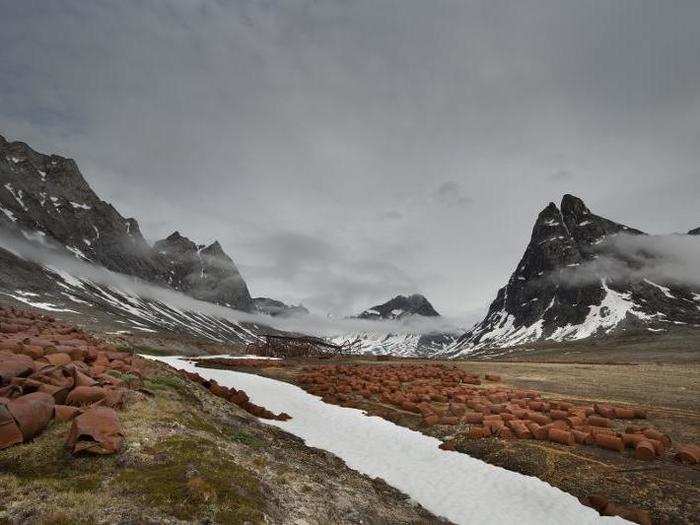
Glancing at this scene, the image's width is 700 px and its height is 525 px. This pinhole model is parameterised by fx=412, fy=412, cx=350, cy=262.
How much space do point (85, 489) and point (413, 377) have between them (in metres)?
24.0

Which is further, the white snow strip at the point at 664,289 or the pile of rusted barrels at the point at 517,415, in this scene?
the white snow strip at the point at 664,289

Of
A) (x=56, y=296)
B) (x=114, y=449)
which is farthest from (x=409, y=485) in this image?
(x=56, y=296)

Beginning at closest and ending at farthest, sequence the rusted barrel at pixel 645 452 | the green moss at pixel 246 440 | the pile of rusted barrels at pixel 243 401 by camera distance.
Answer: the green moss at pixel 246 440
the rusted barrel at pixel 645 452
the pile of rusted barrels at pixel 243 401

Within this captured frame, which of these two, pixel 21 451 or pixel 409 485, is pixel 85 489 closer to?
pixel 21 451

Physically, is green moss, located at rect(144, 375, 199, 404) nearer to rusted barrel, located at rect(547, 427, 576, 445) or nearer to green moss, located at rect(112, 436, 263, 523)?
green moss, located at rect(112, 436, 263, 523)

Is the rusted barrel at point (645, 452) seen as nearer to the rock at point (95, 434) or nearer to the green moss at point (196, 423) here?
the green moss at point (196, 423)

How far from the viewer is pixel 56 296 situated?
121 metres

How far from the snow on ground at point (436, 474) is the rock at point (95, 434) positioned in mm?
6984

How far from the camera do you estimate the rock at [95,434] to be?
6.41 meters

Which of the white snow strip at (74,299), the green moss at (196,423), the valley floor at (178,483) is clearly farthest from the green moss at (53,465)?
the white snow strip at (74,299)

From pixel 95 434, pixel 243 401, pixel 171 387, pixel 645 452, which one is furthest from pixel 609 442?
pixel 171 387

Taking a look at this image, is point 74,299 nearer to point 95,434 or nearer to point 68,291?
point 68,291

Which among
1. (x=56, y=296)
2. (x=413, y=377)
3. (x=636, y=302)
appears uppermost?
(x=636, y=302)

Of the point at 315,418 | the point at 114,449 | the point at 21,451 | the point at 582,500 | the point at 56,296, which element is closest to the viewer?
the point at 21,451
